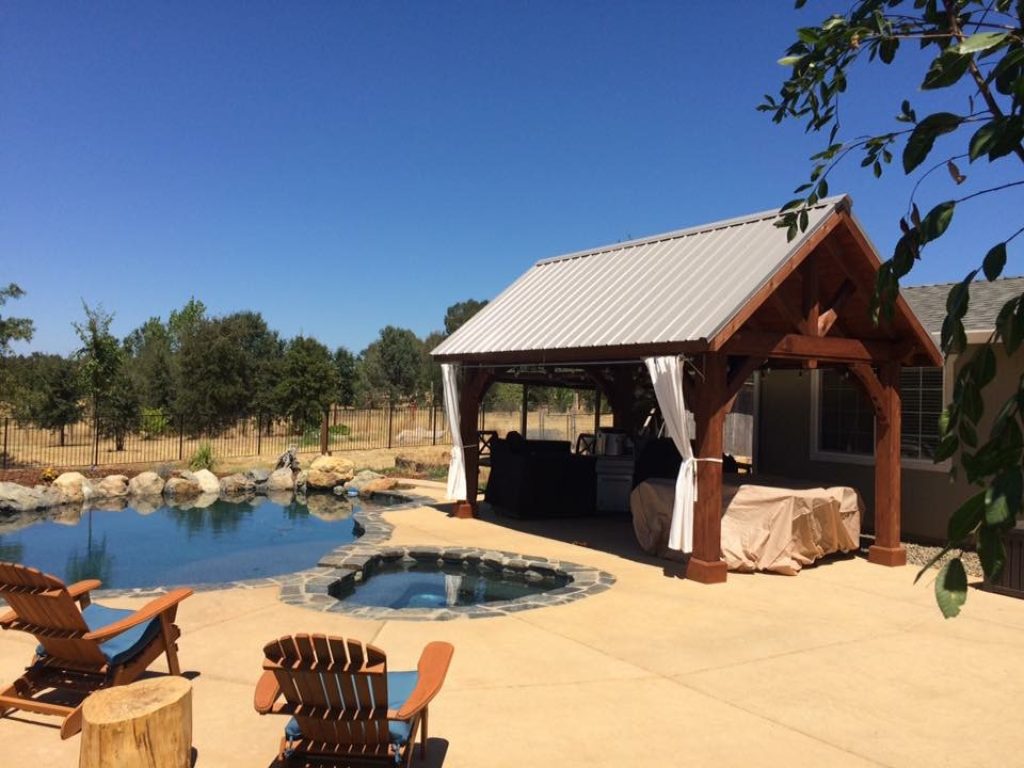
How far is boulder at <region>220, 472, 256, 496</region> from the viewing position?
15.8 meters

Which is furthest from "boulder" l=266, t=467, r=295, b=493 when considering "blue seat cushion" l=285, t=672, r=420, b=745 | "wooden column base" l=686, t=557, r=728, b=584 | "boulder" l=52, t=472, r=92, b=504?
"blue seat cushion" l=285, t=672, r=420, b=745

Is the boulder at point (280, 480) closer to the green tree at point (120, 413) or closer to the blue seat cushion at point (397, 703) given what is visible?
the green tree at point (120, 413)

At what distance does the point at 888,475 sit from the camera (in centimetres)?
932

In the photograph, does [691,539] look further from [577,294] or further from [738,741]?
[577,294]

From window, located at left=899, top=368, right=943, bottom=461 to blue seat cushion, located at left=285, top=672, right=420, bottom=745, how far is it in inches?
353

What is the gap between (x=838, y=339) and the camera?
8.88m

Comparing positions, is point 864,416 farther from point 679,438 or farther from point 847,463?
point 679,438

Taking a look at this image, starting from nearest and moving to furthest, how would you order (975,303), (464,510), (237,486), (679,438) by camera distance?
1. (679,438)
2. (975,303)
3. (464,510)
4. (237,486)

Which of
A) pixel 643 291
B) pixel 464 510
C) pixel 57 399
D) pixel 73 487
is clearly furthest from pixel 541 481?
pixel 57 399

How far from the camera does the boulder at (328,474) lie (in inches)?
635

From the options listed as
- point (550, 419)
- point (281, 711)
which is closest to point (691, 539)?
point (281, 711)

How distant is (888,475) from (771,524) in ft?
6.21

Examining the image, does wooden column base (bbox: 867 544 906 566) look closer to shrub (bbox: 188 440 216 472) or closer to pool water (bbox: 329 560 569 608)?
pool water (bbox: 329 560 569 608)

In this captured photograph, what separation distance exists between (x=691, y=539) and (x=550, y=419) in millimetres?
25704
